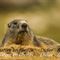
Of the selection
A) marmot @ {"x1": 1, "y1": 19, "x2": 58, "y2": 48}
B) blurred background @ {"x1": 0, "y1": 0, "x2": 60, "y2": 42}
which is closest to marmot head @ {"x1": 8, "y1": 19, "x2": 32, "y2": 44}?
marmot @ {"x1": 1, "y1": 19, "x2": 58, "y2": 48}

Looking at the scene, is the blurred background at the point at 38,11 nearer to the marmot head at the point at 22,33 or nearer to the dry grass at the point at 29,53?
the marmot head at the point at 22,33

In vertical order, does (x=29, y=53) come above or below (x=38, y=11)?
below

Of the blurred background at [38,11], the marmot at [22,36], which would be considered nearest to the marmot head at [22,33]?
the marmot at [22,36]

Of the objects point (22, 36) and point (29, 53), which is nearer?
point (29, 53)

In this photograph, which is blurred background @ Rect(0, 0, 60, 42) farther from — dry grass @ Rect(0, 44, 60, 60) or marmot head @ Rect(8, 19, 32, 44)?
dry grass @ Rect(0, 44, 60, 60)

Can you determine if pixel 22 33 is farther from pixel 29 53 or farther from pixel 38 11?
pixel 38 11

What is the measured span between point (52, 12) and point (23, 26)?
3.79 m

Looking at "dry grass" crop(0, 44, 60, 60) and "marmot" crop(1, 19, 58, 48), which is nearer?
"dry grass" crop(0, 44, 60, 60)

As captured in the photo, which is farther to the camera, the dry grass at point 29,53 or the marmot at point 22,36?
the marmot at point 22,36

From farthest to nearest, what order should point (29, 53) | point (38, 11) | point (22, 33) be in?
point (38, 11) < point (22, 33) < point (29, 53)

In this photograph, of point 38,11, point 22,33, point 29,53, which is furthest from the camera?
point 38,11

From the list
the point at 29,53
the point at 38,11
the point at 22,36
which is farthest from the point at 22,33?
the point at 38,11

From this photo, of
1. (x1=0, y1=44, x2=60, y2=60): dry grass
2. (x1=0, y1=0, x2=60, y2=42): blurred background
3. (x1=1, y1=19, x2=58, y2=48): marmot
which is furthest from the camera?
(x1=0, y1=0, x2=60, y2=42): blurred background

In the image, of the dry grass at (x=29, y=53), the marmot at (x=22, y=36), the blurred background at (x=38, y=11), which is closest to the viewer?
the dry grass at (x=29, y=53)
